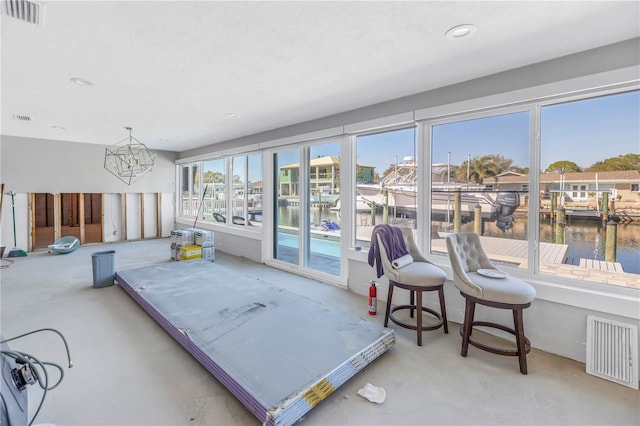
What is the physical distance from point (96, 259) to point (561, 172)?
19.0ft

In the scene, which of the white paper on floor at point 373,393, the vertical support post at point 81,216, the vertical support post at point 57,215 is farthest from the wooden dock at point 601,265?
the vertical support post at point 57,215

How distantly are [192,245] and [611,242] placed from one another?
6059 millimetres

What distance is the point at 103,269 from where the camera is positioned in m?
4.36

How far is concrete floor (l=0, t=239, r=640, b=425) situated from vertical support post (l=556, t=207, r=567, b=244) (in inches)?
40.9

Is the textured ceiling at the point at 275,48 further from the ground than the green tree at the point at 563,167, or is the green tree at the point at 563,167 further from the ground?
the textured ceiling at the point at 275,48

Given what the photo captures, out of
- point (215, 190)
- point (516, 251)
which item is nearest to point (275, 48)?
point (516, 251)

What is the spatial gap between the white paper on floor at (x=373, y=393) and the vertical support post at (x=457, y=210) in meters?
2.00

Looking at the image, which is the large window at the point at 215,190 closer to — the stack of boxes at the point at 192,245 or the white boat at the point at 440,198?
the stack of boxes at the point at 192,245

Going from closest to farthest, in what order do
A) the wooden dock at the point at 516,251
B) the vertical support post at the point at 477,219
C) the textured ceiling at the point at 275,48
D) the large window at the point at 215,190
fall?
the textured ceiling at the point at 275,48
the wooden dock at the point at 516,251
the vertical support post at the point at 477,219
the large window at the point at 215,190

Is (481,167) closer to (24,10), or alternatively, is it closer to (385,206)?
(385,206)

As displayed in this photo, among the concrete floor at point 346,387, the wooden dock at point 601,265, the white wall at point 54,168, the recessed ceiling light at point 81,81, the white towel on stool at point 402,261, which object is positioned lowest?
the concrete floor at point 346,387

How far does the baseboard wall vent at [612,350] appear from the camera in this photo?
7.20 feet

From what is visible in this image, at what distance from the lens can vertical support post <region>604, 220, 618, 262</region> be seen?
8.25ft

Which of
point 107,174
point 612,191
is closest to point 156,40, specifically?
point 612,191
